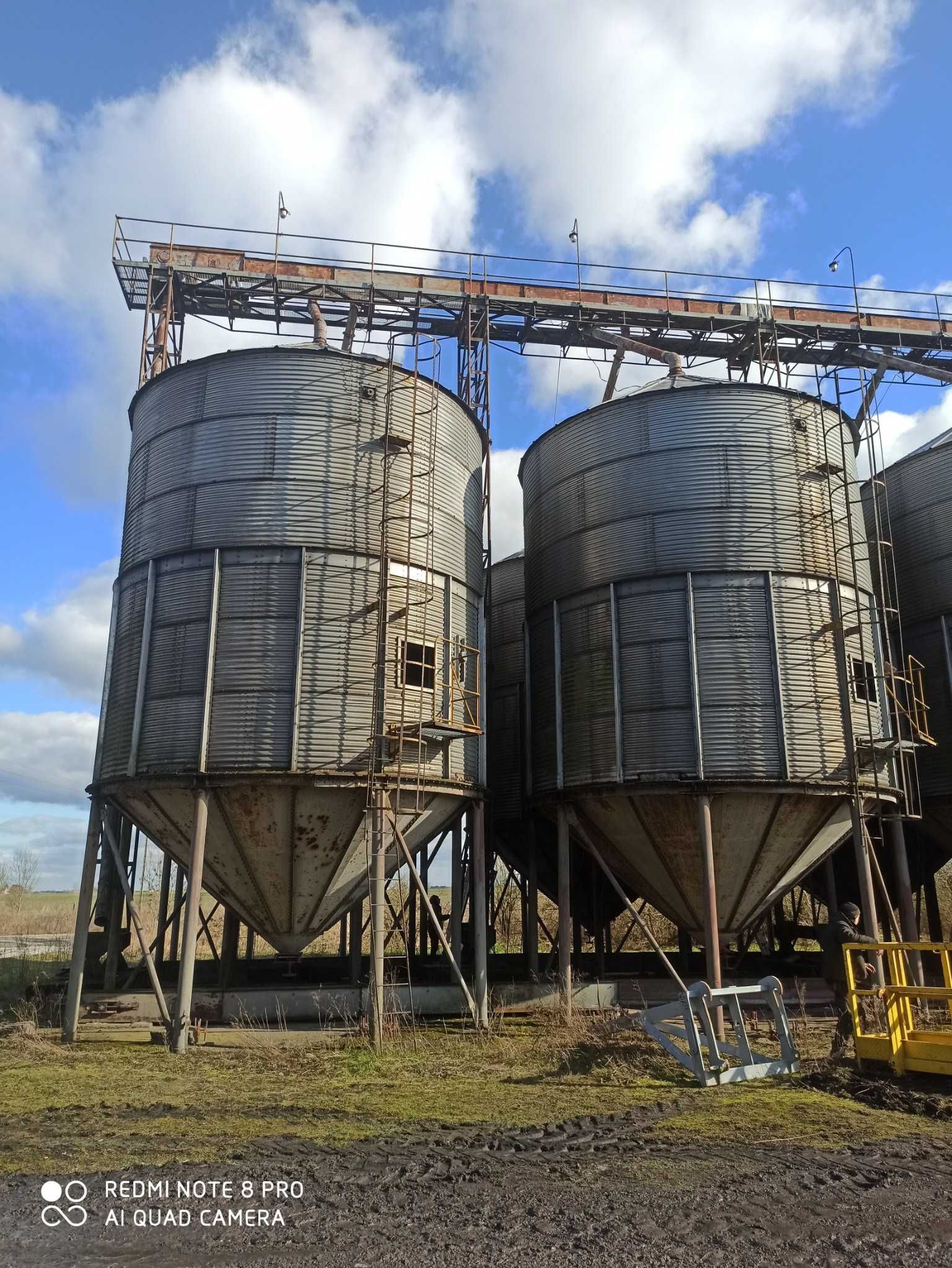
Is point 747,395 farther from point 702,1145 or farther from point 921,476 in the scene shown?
point 702,1145

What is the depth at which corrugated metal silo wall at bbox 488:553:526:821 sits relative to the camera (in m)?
22.6

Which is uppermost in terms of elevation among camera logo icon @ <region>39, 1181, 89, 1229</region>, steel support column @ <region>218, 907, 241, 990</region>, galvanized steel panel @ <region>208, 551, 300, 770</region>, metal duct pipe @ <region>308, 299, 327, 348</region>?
metal duct pipe @ <region>308, 299, 327, 348</region>

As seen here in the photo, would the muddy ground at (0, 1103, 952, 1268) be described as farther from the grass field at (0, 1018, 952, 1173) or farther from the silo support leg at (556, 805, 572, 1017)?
the silo support leg at (556, 805, 572, 1017)

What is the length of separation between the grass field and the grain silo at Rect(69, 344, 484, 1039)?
124 inches

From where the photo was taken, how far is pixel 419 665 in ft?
53.5

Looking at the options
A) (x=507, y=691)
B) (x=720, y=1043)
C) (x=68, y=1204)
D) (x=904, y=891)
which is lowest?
(x=68, y=1204)

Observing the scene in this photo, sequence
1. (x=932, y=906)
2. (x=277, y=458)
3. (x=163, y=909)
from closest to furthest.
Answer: (x=277, y=458)
(x=163, y=909)
(x=932, y=906)

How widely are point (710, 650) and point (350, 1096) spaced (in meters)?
9.70

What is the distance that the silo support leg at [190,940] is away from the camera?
14188 mm

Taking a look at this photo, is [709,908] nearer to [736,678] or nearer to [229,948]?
[736,678]

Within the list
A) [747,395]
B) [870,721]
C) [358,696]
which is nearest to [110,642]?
[358,696]

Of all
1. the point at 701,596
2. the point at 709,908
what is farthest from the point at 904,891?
the point at 701,596

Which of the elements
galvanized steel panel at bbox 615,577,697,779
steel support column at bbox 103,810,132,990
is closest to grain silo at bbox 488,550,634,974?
galvanized steel panel at bbox 615,577,697,779

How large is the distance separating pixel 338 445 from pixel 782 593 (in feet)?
28.0
